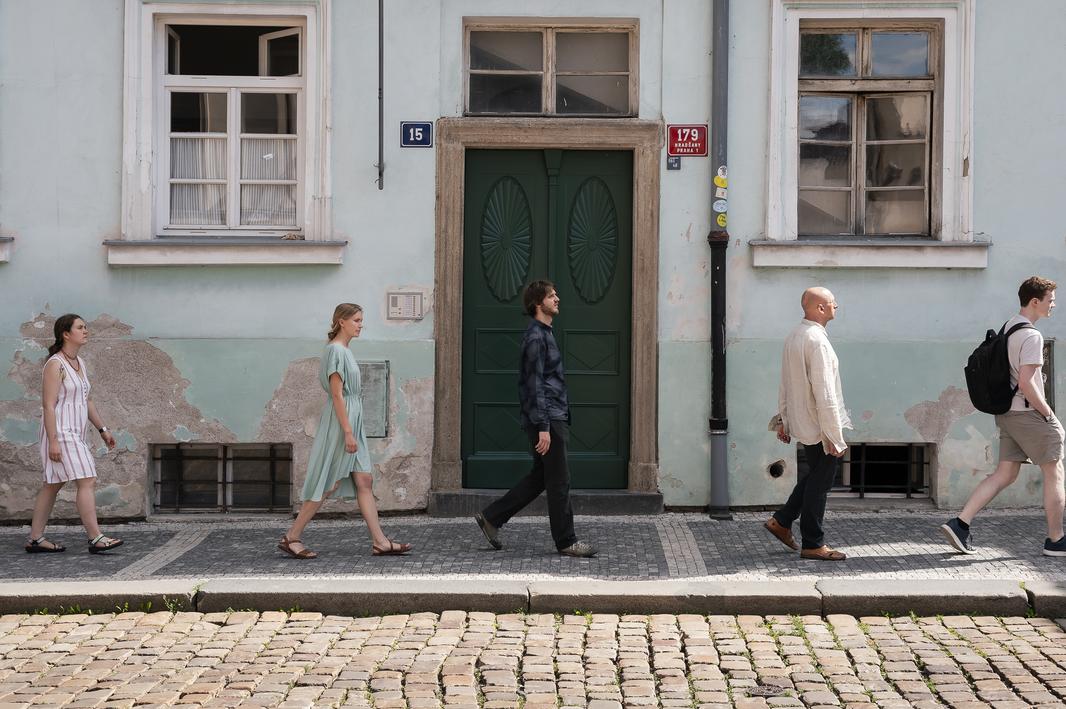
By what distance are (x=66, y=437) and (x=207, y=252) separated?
1.91 meters

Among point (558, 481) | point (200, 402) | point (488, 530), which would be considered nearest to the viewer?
point (558, 481)

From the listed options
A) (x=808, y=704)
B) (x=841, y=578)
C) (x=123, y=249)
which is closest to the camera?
(x=808, y=704)

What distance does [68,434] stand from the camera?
8.57 metres

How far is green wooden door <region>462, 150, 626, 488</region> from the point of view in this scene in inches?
398

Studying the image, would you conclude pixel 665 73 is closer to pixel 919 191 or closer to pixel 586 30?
pixel 586 30

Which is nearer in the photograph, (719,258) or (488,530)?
(488,530)

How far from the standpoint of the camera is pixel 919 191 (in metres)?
10.3

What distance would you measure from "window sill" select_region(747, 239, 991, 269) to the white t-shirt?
1.87 meters

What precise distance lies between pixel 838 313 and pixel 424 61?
3584 mm

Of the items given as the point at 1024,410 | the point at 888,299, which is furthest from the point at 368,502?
the point at 888,299

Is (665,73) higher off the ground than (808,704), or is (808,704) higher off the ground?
(665,73)

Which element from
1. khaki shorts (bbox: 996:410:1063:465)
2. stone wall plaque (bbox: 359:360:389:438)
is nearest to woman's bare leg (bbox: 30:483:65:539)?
stone wall plaque (bbox: 359:360:389:438)

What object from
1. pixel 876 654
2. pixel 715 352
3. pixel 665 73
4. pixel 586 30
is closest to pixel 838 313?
pixel 715 352

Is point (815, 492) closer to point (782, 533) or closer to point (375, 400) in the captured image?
point (782, 533)
